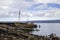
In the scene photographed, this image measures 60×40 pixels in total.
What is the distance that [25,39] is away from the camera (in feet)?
27.5

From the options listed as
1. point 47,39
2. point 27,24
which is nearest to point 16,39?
point 47,39

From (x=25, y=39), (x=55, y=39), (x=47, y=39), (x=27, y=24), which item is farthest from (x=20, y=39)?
(x=27, y=24)

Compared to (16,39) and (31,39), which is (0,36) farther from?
(31,39)

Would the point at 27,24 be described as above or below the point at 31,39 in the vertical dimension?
below

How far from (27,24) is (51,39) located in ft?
61.6

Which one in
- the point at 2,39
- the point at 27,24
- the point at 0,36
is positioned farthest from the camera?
the point at 27,24

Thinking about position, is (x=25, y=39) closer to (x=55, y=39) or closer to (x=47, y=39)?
(x=47, y=39)

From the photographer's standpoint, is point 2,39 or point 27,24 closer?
point 2,39

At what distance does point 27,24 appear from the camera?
92.0 ft

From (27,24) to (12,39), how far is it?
20.2 m

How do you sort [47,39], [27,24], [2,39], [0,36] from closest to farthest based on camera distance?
1. [2,39]
2. [0,36]
3. [47,39]
4. [27,24]

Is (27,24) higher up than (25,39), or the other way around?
(25,39)

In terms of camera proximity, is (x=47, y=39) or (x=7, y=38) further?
(x=47, y=39)

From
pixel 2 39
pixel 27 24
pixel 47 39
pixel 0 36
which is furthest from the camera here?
pixel 27 24
